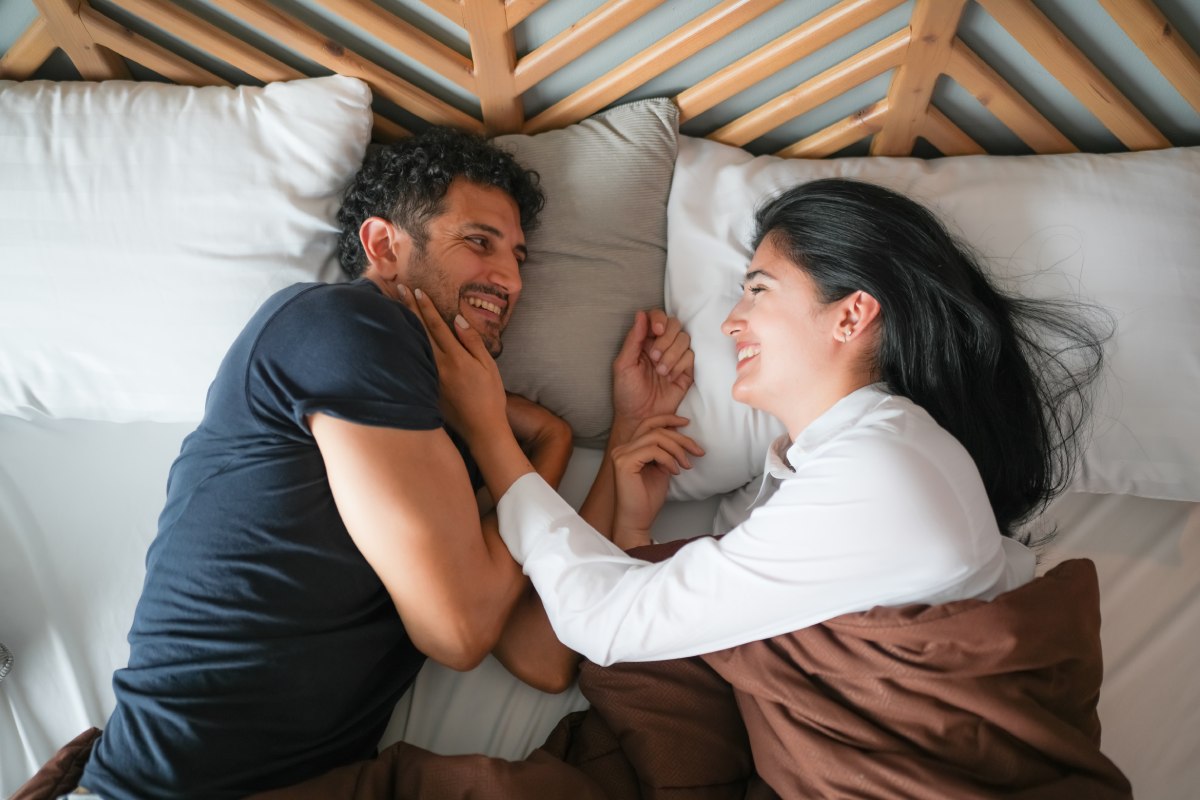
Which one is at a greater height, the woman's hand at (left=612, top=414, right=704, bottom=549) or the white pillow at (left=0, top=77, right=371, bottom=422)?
the white pillow at (left=0, top=77, right=371, bottom=422)

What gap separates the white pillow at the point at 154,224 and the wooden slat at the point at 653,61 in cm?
40

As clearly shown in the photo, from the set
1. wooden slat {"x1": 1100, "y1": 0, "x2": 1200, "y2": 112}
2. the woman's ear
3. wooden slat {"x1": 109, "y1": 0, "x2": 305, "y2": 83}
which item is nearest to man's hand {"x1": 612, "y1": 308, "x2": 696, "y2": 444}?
the woman's ear

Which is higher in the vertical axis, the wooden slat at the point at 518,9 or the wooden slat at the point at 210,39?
the wooden slat at the point at 518,9

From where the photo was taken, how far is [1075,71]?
1.60 m

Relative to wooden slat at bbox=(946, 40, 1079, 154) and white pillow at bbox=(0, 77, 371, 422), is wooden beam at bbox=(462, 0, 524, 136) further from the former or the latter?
wooden slat at bbox=(946, 40, 1079, 154)

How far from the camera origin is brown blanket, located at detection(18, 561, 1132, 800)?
41.8 inches

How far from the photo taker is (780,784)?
118 centimetres

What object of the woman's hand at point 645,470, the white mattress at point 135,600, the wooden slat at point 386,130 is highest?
the wooden slat at point 386,130

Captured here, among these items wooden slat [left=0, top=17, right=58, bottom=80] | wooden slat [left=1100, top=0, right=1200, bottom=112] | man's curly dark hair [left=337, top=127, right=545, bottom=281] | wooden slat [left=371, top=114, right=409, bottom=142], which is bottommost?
man's curly dark hair [left=337, top=127, right=545, bottom=281]

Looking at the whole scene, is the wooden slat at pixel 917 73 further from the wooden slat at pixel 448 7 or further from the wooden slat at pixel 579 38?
the wooden slat at pixel 448 7

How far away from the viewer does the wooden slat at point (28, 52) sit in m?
1.65

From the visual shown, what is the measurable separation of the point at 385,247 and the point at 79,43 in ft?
2.57

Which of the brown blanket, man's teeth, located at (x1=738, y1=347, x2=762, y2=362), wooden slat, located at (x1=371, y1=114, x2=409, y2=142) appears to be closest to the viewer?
the brown blanket

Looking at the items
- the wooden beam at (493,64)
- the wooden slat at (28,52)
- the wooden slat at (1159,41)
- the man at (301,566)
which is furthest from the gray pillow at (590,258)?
the wooden slat at (28,52)
